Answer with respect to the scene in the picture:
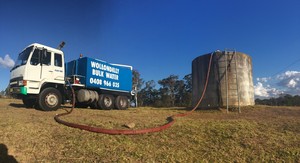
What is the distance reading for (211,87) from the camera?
18.4m

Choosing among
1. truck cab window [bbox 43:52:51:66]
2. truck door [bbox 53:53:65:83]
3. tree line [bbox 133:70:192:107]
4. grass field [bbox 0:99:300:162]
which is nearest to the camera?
grass field [bbox 0:99:300:162]

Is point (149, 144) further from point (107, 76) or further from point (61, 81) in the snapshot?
point (107, 76)

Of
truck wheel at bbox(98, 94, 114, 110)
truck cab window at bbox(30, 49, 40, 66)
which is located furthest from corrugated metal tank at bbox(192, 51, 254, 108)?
truck cab window at bbox(30, 49, 40, 66)

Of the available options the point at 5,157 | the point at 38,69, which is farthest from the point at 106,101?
the point at 5,157

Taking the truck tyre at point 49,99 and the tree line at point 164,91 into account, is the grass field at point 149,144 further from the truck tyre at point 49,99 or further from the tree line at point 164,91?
the tree line at point 164,91

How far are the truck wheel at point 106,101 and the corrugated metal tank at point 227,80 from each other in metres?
7.22

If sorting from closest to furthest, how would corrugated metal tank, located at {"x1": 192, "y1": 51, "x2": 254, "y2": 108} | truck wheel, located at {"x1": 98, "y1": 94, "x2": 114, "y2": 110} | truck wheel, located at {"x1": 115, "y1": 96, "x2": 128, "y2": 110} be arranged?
truck wheel, located at {"x1": 98, "y1": 94, "x2": 114, "y2": 110} < corrugated metal tank, located at {"x1": 192, "y1": 51, "x2": 254, "y2": 108} < truck wheel, located at {"x1": 115, "y1": 96, "x2": 128, "y2": 110}

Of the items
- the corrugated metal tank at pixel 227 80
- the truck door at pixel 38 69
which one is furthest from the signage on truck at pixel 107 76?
the corrugated metal tank at pixel 227 80

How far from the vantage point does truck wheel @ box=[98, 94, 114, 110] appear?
16.9m

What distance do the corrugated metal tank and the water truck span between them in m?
6.63

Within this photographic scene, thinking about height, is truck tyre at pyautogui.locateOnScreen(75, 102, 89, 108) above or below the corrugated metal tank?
below

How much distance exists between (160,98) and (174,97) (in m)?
4.22

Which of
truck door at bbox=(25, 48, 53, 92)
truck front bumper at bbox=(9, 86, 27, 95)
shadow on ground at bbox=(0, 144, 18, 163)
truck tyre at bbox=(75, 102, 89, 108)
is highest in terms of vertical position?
truck door at bbox=(25, 48, 53, 92)

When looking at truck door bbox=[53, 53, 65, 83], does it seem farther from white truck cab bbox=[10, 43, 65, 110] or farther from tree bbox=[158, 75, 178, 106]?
tree bbox=[158, 75, 178, 106]
